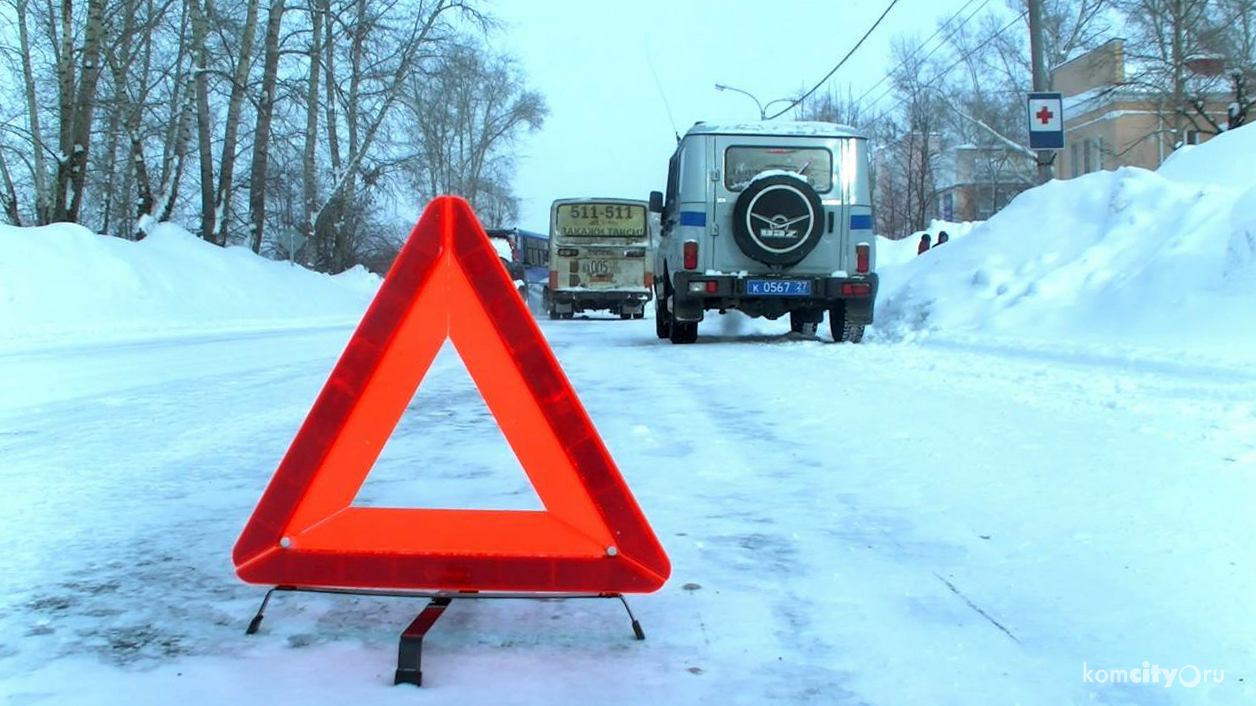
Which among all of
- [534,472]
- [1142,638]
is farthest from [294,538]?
[1142,638]

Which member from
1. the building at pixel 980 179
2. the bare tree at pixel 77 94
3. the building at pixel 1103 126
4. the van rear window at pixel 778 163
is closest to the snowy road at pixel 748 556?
the van rear window at pixel 778 163

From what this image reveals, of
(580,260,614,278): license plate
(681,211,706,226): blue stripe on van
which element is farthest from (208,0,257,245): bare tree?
(681,211,706,226): blue stripe on van

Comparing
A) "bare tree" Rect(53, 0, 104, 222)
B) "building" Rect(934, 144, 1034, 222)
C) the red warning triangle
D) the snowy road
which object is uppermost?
"building" Rect(934, 144, 1034, 222)

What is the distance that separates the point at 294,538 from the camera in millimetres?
2740

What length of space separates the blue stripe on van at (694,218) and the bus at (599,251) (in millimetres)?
14195

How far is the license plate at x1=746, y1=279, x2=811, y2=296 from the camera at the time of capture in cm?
1284

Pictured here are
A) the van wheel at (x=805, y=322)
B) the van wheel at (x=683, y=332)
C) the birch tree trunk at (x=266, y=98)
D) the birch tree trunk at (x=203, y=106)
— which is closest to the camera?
the van wheel at (x=683, y=332)

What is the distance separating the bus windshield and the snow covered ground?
17.1 meters

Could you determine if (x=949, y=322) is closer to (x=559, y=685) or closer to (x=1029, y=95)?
(x=1029, y=95)

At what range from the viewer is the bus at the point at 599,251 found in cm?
2708

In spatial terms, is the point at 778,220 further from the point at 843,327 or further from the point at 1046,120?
the point at 1046,120

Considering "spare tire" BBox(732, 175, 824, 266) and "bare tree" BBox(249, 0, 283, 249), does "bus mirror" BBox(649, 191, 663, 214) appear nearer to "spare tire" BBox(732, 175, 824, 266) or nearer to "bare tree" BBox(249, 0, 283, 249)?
"spare tire" BBox(732, 175, 824, 266)

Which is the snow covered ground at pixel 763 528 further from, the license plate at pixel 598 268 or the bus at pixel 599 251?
the license plate at pixel 598 268

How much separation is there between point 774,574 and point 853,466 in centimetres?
175
